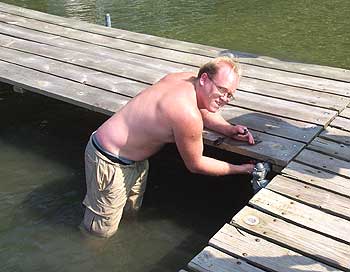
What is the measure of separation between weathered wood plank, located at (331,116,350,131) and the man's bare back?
1285 millimetres

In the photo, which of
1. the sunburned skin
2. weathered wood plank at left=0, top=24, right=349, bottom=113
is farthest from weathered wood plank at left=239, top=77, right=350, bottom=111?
the sunburned skin

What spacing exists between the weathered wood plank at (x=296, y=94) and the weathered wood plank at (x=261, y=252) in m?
1.78

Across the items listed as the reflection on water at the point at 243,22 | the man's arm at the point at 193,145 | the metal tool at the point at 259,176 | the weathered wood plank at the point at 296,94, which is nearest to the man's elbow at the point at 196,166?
the man's arm at the point at 193,145

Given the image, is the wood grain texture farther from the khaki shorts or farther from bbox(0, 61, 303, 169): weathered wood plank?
the khaki shorts

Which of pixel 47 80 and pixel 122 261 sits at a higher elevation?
pixel 47 80

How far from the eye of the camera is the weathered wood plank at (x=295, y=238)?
2.87 meters

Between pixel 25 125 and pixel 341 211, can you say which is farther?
pixel 25 125

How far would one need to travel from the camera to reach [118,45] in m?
6.07

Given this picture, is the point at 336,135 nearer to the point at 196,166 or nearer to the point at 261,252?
the point at 196,166

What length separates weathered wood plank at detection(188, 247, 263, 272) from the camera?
2818 millimetres

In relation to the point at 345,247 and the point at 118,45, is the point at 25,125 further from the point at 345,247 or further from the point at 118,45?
the point at 345,247

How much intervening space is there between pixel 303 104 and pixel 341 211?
1.43 metres

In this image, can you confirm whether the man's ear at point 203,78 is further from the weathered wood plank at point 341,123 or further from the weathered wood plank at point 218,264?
the weathered wood plank at point 341,123

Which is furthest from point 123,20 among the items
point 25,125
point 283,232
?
point 283,232
